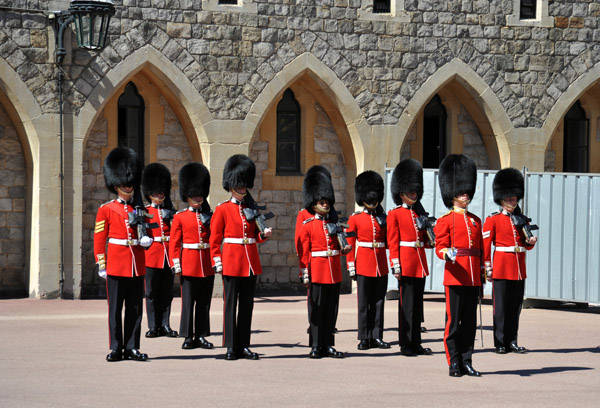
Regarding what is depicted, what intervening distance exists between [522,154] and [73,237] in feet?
17.7

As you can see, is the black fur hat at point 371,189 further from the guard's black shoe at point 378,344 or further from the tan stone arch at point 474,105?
the tan stone arch at point 474,105

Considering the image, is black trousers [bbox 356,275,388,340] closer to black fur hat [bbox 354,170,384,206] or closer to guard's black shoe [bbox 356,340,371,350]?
guard's black shoe [bbox 356,340,371,350]

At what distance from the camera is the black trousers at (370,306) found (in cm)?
847

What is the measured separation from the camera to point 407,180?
28.1 feet

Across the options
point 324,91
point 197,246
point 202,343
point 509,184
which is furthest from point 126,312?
point 324,91

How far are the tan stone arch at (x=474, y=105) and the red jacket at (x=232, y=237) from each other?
5199 mm

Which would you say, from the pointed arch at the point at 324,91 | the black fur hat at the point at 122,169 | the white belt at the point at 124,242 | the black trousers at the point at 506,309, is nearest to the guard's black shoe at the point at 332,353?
the black trousers at the point at 506,309

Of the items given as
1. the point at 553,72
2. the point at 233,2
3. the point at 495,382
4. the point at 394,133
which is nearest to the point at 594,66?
the point at 553,72

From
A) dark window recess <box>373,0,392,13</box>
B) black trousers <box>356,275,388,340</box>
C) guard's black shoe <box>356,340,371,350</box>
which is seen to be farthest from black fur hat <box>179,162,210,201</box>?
dark window recess <box>373,0,392,13</box>

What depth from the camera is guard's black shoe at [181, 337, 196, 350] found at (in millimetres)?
8203

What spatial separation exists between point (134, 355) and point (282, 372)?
1098mm

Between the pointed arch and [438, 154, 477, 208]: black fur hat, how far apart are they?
4.88 metres

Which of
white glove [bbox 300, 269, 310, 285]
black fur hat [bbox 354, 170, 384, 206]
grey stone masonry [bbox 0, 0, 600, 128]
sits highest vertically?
grey stone masonry [bbox 0, 0, 600, 128]

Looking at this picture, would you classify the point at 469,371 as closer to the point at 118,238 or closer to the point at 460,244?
the point at 460,244
